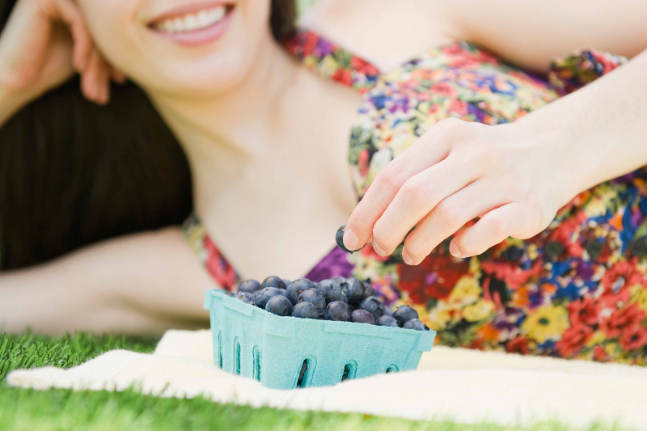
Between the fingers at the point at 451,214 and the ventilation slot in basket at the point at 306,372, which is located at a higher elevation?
the fingers at the point at 451,214

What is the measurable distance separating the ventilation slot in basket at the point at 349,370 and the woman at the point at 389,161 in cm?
16

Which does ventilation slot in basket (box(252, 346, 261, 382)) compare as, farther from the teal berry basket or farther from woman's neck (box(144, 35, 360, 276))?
woman's neck (box(144, 35, 360, 276))

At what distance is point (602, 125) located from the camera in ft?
3.26

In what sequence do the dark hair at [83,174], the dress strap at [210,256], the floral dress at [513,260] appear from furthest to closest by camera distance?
1. the dark hair at [83,174]
2. the dress strap at [210,256]
3. the floral dress at [513,260]

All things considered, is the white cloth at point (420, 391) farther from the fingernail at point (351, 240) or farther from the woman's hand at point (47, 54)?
the woman's hand at point (47, 54)

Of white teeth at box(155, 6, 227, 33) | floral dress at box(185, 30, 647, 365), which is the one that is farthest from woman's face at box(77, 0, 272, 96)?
floral dress at box(185, 30, 647, 365)

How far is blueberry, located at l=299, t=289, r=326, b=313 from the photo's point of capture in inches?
30.8

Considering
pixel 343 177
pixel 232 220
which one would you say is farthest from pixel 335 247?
pixel 232 220

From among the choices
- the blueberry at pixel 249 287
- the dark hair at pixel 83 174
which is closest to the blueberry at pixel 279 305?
the blueberry at pixel 249 287

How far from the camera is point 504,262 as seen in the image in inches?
45.8

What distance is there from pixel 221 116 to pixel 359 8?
0.45 m

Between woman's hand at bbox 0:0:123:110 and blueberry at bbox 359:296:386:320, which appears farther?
woman's hand at bbox 0:0:123:110

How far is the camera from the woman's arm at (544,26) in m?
1.25

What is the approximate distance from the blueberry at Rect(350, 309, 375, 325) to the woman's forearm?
39 cm
